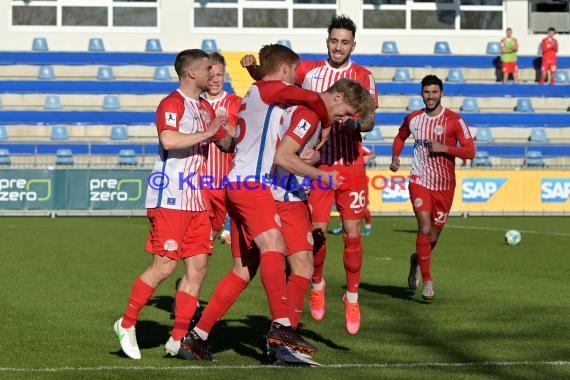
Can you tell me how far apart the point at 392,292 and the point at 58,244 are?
7.79 meters

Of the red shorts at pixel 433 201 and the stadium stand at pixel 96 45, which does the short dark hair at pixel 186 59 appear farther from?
the stadium stand at pixel 96 45

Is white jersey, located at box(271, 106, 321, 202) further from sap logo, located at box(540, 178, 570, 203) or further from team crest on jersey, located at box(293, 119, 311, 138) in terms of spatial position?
sap logo, located at box(540, 178, 570, 203)

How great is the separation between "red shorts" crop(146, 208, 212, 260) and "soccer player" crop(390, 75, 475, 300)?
4386mm

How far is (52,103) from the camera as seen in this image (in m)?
32.6

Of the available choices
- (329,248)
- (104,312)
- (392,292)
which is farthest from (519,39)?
(104,312)

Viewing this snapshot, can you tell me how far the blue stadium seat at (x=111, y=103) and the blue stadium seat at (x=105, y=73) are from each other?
757 mm

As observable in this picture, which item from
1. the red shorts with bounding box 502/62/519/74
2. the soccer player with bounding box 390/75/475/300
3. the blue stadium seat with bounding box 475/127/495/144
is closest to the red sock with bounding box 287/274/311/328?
the soccer player with bounding box 390/75/475/300

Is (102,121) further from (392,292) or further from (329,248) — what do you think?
(392,292)

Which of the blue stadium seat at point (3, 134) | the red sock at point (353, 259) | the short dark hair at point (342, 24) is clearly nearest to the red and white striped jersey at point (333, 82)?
the short dark hair at point (342, 24)

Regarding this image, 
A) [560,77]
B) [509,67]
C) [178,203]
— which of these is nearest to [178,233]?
[178,203]

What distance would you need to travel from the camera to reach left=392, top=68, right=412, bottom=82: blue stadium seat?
3466 centimetres

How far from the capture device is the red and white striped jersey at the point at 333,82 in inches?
380

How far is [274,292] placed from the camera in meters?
7.58

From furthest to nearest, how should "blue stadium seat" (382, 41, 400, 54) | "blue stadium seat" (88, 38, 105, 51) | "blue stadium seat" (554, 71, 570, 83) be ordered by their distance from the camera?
"blue stadium seat" (382, 41, 400, 54)
"blue stadium seat" (554, 71, 570, 83)
"blue stadium seat" (88, 38, 105, 51)
